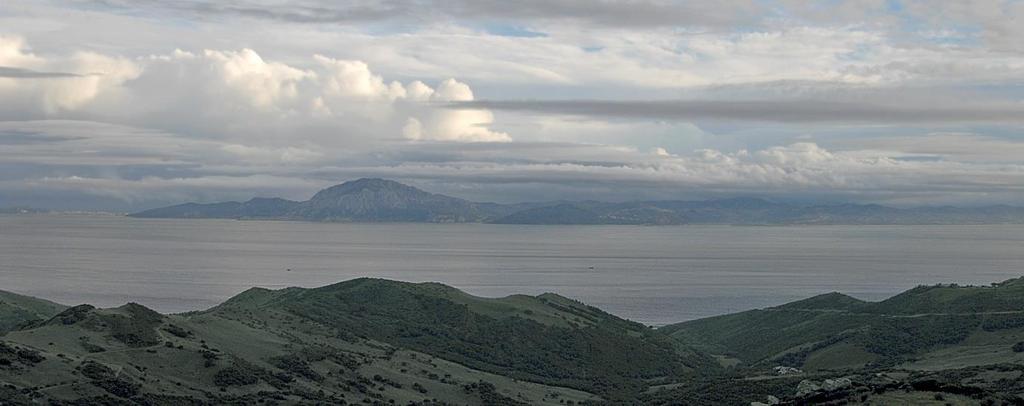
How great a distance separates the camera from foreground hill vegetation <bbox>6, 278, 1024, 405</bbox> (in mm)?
89812

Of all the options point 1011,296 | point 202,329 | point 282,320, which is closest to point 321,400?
point 202,329

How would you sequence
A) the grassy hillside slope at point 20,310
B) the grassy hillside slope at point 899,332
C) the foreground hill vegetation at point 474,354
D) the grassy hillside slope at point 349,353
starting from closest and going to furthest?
the foreground hill vegetation at point 474,354, the grassy hillside slope at point 349,353, the grassy hillside slope at point 899,332, the grassy hillside slope at point 20,310

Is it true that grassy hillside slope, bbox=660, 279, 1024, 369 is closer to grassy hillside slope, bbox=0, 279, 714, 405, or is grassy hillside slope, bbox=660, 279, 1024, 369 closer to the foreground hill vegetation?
the foreground hill vegetation

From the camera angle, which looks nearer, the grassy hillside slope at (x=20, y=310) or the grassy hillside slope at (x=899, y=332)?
the grassy hillside slope at (x=899, y=332)

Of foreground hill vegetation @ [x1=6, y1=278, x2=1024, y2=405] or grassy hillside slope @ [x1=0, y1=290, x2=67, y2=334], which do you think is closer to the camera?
foreground hill vegetation @ [x1=6, y1=278, x2=1024, y2=405]

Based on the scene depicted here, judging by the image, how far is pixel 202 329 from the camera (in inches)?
4852

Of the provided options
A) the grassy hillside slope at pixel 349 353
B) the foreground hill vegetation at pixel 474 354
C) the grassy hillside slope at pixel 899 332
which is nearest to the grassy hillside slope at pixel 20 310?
the foreground hill vegetation at pixel 474 354

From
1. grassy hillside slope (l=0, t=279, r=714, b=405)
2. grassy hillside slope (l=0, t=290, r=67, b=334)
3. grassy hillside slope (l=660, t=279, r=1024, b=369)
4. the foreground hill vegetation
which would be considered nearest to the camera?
the foreground hill vegetation

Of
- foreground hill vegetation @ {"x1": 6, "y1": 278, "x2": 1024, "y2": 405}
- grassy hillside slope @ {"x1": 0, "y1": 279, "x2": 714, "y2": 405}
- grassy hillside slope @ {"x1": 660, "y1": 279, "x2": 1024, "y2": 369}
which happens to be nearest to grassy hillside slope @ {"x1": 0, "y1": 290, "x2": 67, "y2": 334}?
foreground hill vegetation @ {"x1": 6, "y1": 278, "x2": 1024, "y2": 405}

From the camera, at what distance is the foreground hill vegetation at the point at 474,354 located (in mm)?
89812

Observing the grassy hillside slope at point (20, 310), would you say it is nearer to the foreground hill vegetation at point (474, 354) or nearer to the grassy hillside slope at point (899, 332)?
the foreground hill vegetation at point (474, 354)

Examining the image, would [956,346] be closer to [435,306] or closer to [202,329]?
[435,306]

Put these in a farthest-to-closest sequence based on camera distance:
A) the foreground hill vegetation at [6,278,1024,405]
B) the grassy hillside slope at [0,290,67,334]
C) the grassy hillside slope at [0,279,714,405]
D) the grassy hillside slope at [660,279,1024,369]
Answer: the grassy hillside slope at [0,290,67,334], the grassy hillside slope at [660,279,1024,369], the grassy hillside slope at [0,279,714,405], the foreground hill vegetation at [6,278,1024,405]

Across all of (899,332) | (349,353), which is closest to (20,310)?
(349,353)
